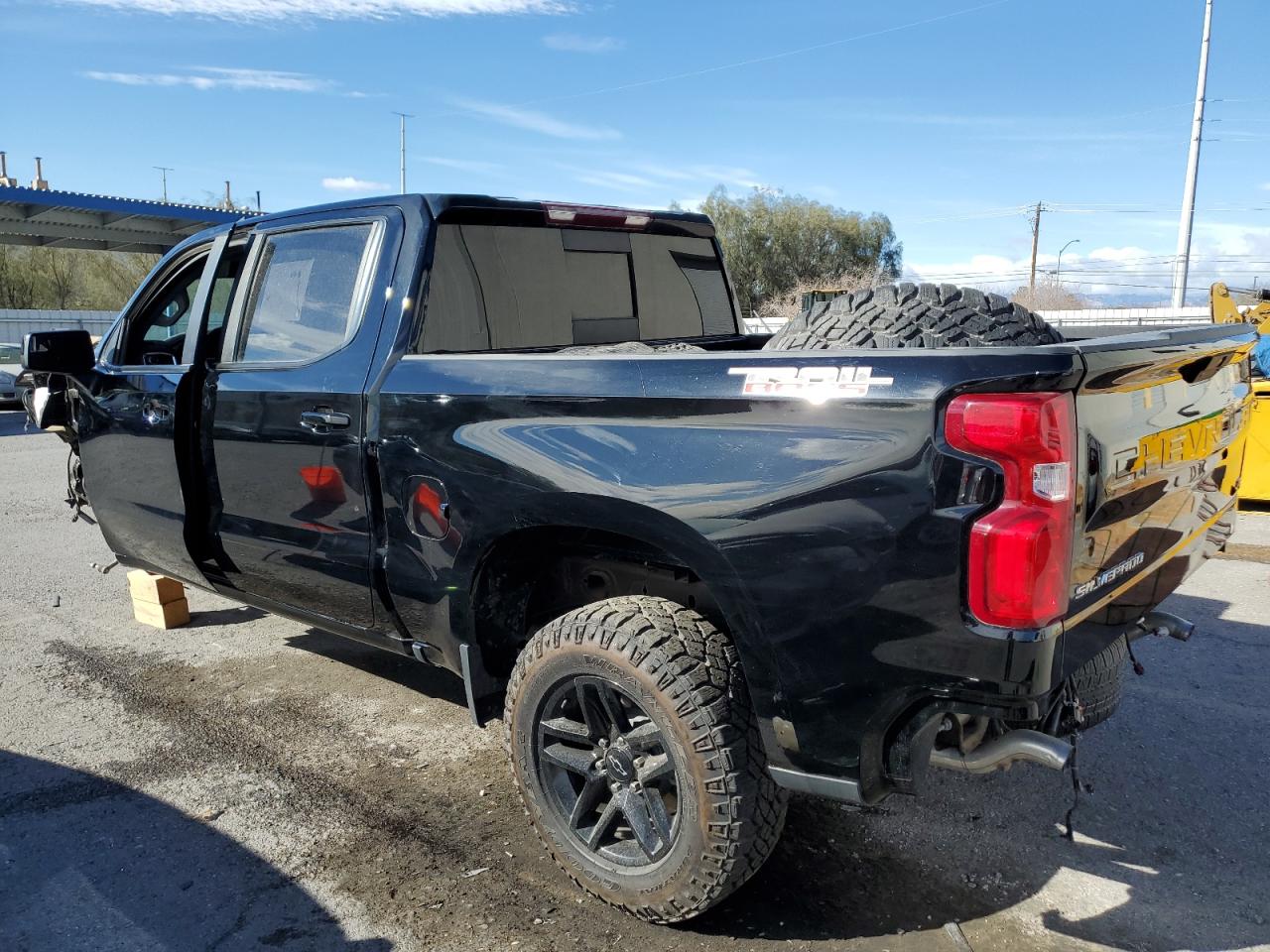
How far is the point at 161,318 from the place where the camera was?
4816mm

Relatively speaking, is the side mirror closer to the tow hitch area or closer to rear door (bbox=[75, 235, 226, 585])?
rear door (bbox=[75, 235, 226, 585])

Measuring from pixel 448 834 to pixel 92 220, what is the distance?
28.7m

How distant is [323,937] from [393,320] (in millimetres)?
1854

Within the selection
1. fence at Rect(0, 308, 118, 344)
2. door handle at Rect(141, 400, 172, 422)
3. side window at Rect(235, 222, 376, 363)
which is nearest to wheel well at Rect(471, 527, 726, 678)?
side window at Rect(235, 222, 376, 363)

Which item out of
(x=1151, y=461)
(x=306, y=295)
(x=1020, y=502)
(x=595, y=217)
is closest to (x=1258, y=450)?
(x=595, y=217)

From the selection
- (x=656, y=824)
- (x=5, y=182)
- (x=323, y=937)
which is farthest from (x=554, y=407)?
(x=5, y=182)

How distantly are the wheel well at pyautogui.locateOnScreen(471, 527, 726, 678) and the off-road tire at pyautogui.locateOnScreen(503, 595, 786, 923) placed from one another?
0.54ft

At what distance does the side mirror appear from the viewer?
14.7ft

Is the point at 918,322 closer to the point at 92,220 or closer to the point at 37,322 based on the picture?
the point at 92,220

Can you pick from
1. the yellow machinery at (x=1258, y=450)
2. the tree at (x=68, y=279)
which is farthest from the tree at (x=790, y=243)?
the yellow machinery at (x=1258, y=450)

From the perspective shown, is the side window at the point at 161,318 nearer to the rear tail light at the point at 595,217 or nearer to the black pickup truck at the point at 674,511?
the black pickup truck at the point at 674,511

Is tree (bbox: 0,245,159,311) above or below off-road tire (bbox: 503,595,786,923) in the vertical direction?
above

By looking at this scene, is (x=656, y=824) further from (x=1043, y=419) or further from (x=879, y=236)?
(x=879, y=236)

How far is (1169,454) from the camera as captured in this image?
8.29 feet
